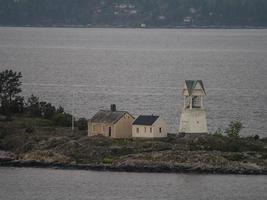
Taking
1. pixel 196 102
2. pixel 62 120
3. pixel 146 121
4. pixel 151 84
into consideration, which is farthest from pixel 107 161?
pixel 151 84

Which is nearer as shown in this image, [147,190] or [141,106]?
[147,190]

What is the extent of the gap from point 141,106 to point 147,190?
43966 mm

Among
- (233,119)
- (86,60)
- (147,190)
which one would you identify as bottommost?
(147,190)

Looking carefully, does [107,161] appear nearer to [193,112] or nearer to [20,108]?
[193,112]

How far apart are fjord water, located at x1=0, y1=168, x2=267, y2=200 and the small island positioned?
42.5 inches

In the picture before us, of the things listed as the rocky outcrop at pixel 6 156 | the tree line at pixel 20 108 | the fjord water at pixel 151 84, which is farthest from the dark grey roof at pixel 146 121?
the fjord water at pixel 151 84

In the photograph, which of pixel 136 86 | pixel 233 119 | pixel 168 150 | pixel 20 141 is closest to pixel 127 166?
pixel 168 150

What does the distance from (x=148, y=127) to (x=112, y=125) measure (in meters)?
2.17

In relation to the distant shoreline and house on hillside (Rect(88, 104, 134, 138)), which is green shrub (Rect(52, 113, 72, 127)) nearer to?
house on hillside (Rect(88, 104, 134, 138))

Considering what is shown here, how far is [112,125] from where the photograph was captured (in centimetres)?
7288

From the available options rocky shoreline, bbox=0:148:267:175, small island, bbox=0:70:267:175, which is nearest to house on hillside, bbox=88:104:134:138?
small island, bbox=0:70:267:175

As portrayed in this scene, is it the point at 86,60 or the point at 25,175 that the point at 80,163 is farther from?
the point at 86,60

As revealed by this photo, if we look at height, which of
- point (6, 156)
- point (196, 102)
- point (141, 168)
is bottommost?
point (141, 168)

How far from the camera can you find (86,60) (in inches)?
7781
